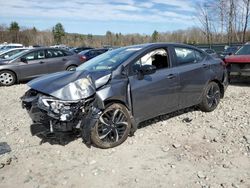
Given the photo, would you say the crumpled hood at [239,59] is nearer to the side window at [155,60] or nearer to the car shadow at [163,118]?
the car shadow at [163,118]

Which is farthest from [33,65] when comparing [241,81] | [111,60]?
[241,81]

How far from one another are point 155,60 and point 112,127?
161cm

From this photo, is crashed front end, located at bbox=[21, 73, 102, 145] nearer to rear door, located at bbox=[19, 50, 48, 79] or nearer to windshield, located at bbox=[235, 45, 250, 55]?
windshield, located at bbox=[235, 45, 250, 55]

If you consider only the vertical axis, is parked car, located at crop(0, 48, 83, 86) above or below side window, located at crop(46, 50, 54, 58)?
below

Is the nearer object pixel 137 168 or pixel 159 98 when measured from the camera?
pixel 137 168

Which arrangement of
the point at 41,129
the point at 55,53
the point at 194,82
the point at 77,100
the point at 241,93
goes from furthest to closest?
the point at 55,53
the point at 241,93
the point at 194,82
the point at 41,129
the point at 77,100

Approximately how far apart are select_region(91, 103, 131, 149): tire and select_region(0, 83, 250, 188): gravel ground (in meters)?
0.13

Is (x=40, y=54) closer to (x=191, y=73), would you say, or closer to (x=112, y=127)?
(x=191, y=73)

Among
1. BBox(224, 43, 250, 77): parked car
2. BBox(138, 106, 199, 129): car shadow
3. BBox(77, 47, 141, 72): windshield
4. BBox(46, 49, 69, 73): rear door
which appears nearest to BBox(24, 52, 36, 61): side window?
BBox(46, 49, 69, 73): rear door

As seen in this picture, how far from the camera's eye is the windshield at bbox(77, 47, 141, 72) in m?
5.41

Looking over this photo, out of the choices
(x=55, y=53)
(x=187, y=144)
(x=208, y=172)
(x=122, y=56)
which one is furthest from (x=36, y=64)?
(x=208, y=172)

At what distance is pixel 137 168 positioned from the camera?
4.32m

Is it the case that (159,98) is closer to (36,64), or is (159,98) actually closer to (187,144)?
(187,144)

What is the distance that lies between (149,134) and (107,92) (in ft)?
4.09
